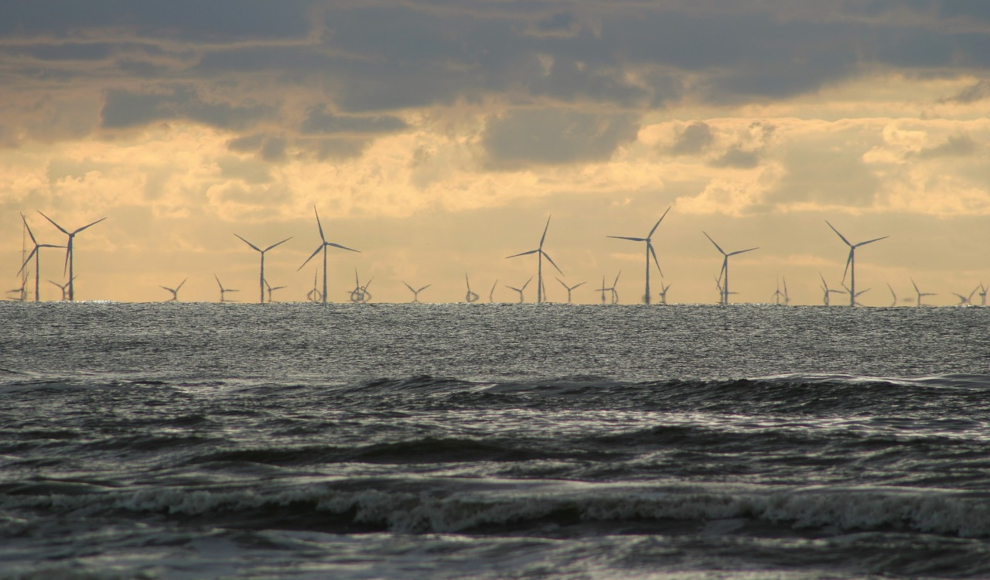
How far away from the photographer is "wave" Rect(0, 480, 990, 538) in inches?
686

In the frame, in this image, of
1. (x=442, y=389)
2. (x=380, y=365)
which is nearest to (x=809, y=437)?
(x=442, y=389)

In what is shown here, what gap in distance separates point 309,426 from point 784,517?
16305 mm

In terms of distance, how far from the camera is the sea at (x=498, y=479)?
15250mm

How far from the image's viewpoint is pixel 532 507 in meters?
18.4

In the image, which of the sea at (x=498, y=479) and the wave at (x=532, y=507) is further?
the wave at (x=532, y=507)

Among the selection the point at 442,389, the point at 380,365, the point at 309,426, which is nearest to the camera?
the point at 309,426

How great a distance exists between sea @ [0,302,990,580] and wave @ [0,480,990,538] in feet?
0.18

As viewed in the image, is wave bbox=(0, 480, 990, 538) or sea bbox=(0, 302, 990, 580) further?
wave bbox=(0, 480, 990, 538)

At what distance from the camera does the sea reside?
15.2 m

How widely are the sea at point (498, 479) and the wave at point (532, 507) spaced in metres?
0.05

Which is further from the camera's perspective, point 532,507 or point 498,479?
point 498,479

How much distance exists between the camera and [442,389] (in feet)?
142

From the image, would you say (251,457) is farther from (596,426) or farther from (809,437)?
(809,437)

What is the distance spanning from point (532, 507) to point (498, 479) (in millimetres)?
2953
